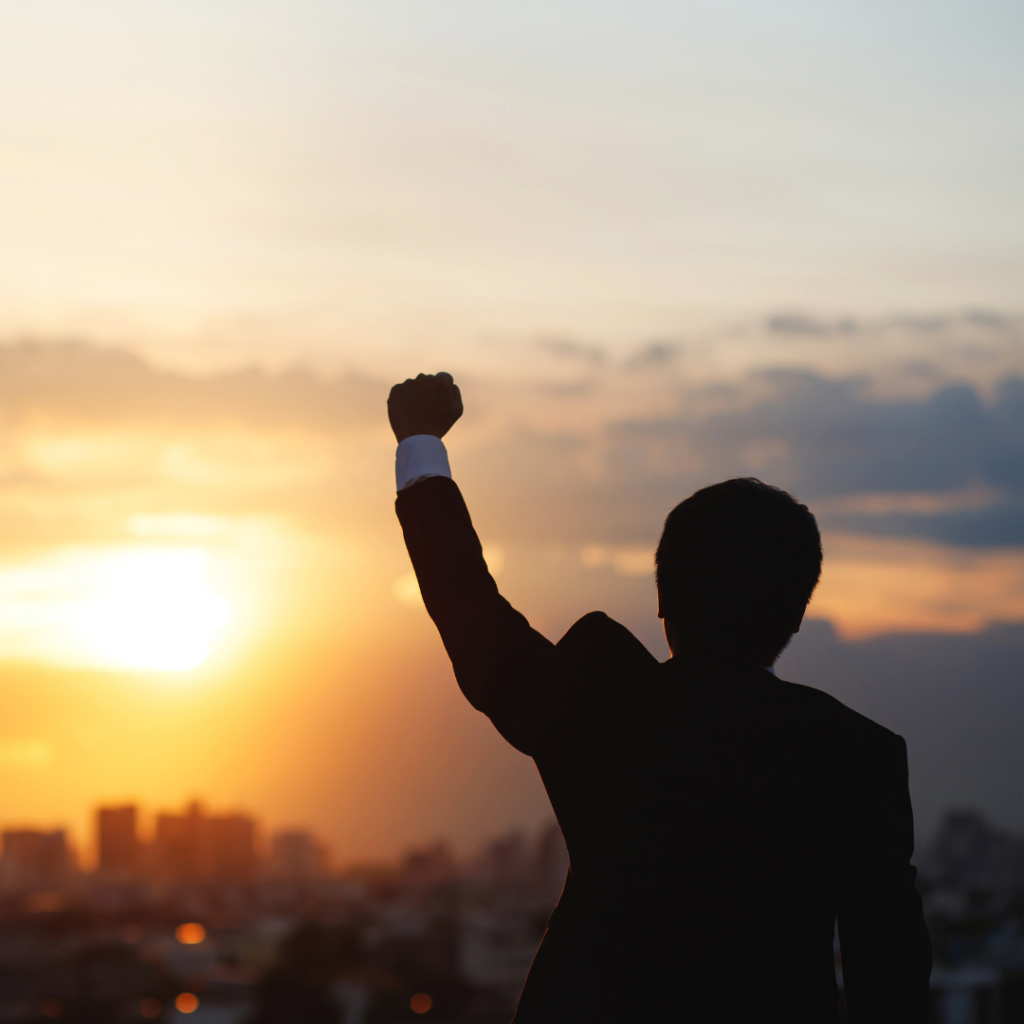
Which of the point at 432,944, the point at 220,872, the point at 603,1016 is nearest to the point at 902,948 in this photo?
the point at 603,1016

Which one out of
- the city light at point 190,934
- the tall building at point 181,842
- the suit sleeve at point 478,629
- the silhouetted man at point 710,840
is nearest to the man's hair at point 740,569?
the silhouetted man at point 710,840

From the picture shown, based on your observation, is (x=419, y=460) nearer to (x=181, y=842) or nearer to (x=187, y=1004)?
(x=187, y=1004)

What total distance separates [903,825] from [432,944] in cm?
9806

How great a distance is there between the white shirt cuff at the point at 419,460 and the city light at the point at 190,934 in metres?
105

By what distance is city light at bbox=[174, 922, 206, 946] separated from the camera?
10269 cm

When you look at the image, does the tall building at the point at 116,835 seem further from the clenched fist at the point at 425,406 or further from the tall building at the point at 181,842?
the clenched fist at the point at 425,406

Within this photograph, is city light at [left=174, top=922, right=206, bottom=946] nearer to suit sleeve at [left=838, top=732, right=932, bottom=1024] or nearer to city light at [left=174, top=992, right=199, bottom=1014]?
city light at [left=174, top=992, right=199, bottom=1014]

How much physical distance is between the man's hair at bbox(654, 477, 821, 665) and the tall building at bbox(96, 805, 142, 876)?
163 metres

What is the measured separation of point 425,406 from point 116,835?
547ft

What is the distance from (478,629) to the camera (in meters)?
2.42

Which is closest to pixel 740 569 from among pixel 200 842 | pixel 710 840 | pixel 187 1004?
pixel 710 840

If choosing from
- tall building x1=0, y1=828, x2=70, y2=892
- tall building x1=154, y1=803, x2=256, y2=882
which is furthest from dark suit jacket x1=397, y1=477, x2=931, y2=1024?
tall building x1=0, y1=828, x2=70, y2=892

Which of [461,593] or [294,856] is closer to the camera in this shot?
[461,593]

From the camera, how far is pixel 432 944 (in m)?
95.2
